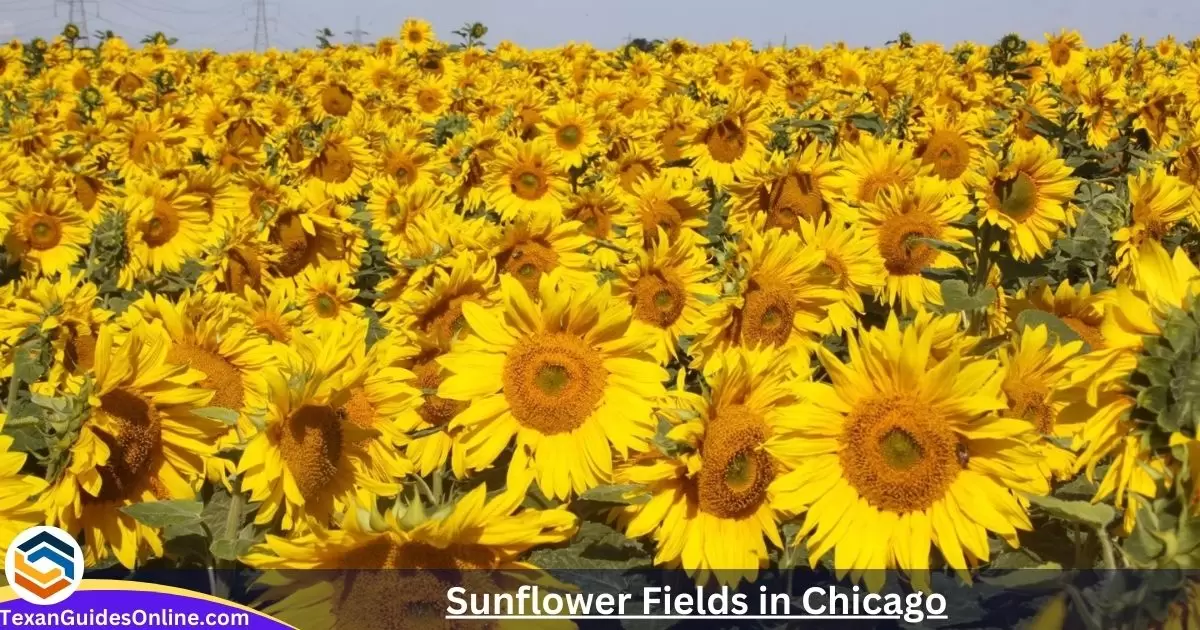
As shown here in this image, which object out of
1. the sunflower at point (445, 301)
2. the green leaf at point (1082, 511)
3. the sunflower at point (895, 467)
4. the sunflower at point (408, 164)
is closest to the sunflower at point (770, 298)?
the sunflower at point (445, 301)

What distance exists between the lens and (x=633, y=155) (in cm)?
675

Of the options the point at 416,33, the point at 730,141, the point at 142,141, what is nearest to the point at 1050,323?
the point at 730,141

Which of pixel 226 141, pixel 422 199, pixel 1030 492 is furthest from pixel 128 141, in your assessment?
pixel 1030 492

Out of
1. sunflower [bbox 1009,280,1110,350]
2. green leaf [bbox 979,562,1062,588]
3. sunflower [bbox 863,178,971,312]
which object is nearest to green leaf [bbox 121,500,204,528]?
green leaf [bbox 979,562,1062,588]

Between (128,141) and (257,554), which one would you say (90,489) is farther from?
(128,141)

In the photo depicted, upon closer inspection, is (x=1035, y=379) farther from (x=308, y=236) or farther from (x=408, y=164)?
(x=408, y=164)

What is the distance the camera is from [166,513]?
2.02 meters

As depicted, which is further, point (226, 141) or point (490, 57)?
point (490, 57)

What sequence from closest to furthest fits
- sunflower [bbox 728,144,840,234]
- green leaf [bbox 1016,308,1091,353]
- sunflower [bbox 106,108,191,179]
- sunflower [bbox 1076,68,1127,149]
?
green leaf [bbox 1016,308,1091,353] < sunflower [bbox 728,144,840,234] < sunflower [bbox 106,108,191,179] < sunflower [bbox 1076,68,1127,149]

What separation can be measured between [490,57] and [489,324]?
1231 cm

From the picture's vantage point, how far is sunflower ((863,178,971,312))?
409 centimetres

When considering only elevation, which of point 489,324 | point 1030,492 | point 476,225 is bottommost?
point 1030,492

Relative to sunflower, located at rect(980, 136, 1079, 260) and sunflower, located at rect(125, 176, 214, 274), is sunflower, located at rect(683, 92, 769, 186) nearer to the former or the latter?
sunflower, located at rect(980, 136, 1079, 260)

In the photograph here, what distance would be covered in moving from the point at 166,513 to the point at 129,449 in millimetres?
303
